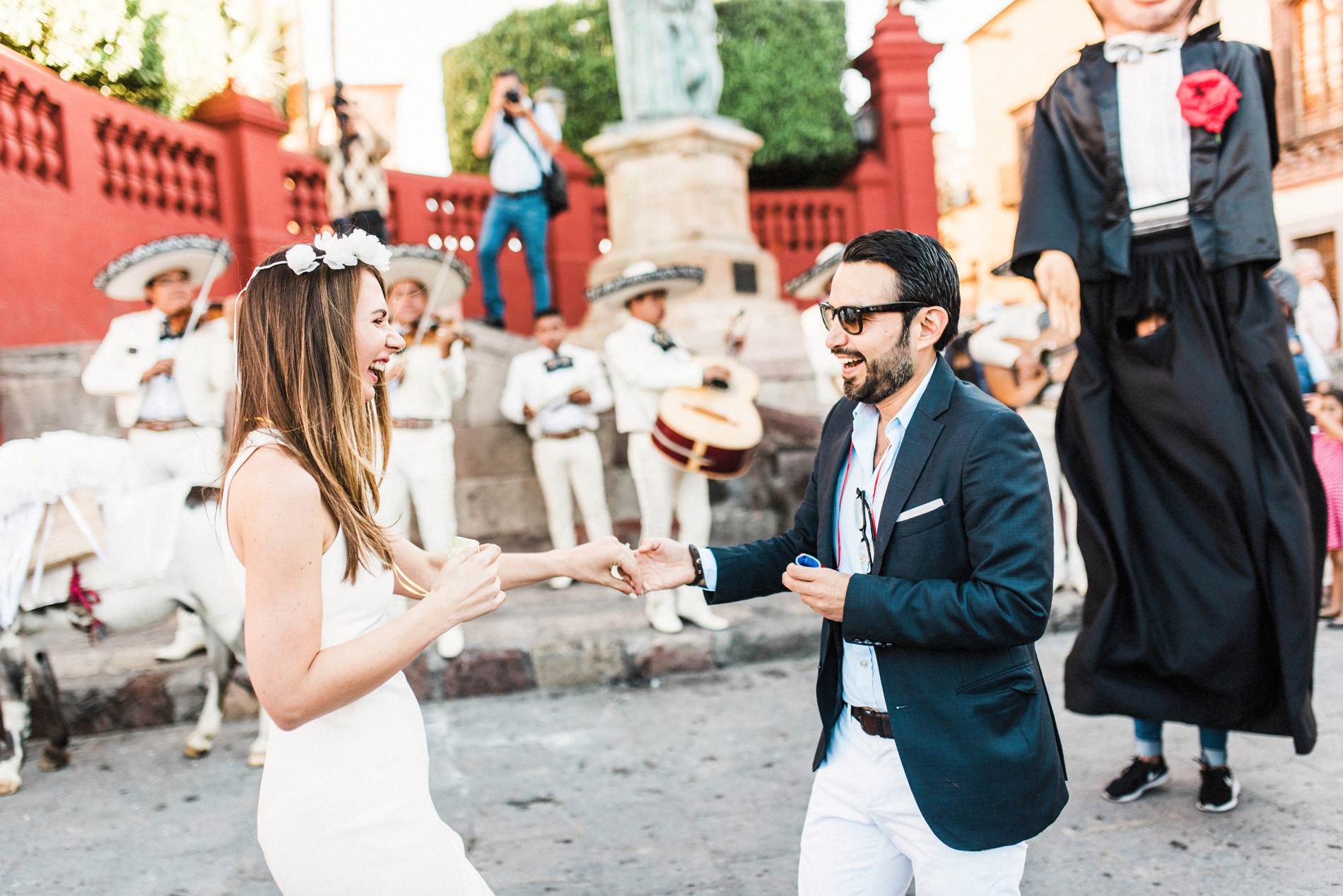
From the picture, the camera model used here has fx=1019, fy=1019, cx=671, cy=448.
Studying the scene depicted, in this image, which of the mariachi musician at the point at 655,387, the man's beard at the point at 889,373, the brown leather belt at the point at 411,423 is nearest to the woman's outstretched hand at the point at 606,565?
the man's beard at the point at 889,373

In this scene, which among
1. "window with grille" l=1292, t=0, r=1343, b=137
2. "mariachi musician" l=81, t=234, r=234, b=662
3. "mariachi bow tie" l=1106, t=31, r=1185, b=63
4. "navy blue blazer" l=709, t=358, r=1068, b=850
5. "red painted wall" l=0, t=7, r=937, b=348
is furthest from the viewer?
"window with grille" l=1292, t=0, r=1343, b=137

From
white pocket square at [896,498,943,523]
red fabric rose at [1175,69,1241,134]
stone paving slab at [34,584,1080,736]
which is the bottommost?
stone paving slab at [34,584,1080,736]

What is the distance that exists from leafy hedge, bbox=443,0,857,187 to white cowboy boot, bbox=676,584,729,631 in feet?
30.1

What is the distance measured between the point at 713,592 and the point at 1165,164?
217cm

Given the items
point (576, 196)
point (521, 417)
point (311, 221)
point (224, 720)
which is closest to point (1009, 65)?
point (576, 196)

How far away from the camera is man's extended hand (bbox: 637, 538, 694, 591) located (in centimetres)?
230

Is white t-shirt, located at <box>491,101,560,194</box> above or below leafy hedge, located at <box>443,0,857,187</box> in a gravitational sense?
below

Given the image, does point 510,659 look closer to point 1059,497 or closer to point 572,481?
point 572,481

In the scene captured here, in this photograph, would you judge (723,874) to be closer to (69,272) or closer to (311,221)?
(69,272)

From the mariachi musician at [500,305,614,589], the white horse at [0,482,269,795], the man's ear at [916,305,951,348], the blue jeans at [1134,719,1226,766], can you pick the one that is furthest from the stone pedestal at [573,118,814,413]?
the man's ear at [916,305,951,348]

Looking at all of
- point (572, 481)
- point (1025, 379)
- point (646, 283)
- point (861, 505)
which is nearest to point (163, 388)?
point (572, 481)

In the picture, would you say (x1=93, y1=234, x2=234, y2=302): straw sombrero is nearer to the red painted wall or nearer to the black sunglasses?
the red painted wall

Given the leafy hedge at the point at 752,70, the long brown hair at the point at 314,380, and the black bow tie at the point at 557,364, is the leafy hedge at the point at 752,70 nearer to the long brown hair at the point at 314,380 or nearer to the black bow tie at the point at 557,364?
the black bow tie at the point at 557,364

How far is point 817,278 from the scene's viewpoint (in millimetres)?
7398
